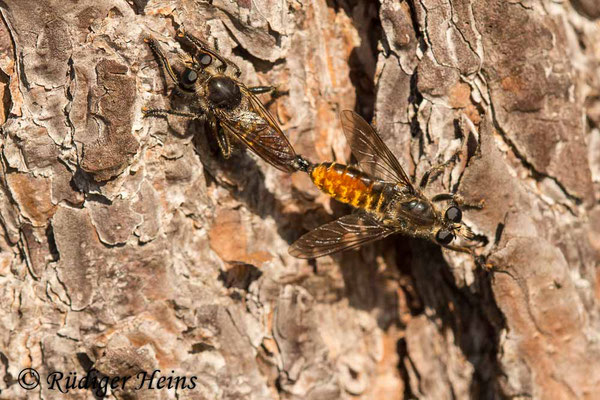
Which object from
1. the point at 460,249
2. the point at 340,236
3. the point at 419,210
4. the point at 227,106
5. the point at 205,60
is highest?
the point at 205,60

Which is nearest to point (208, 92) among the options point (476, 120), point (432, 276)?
point (476, 120)

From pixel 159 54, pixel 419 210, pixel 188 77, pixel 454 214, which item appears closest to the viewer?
pixel 159 54

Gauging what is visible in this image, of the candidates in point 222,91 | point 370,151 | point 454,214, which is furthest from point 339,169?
point 222,91

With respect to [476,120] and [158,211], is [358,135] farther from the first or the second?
[158,211]

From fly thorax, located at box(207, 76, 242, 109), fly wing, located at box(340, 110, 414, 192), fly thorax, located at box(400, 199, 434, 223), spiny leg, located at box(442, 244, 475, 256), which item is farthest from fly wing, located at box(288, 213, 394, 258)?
fly thorax, located at box(207, 76, 242, 109)

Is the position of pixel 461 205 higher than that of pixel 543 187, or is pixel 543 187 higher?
pixel 543 187

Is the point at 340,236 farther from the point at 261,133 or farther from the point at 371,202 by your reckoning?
the point at 261,133

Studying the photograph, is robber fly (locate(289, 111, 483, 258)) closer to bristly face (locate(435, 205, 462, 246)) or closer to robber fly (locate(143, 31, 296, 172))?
bristly face (locate(435, 205, 462, 246))
